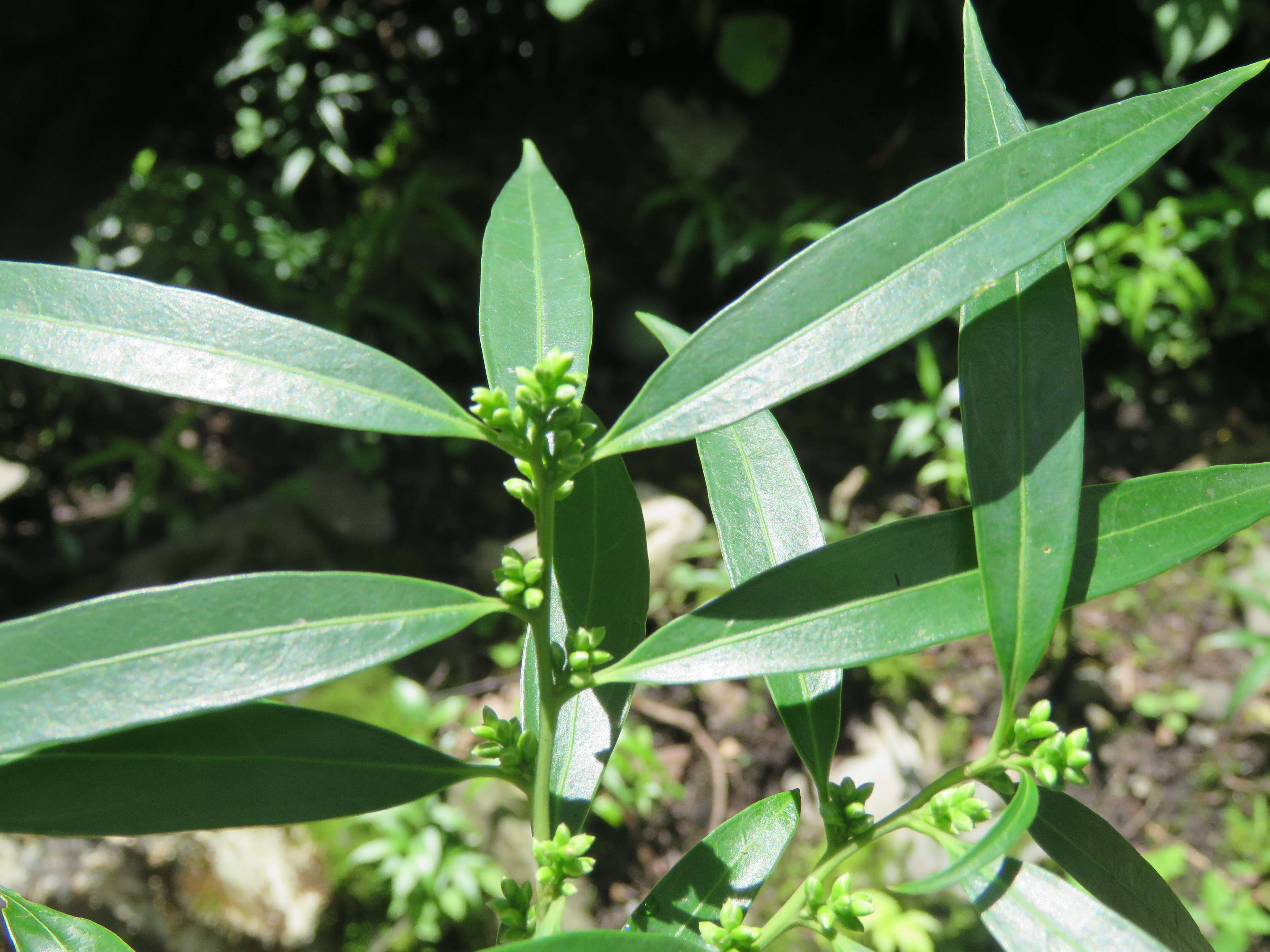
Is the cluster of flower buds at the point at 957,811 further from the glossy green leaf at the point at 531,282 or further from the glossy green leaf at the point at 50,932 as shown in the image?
the glossy green leaf at the point at 50,932

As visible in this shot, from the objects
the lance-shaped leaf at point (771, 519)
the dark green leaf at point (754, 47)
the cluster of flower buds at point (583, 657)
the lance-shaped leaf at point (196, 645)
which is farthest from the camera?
the dark green leaf at point (754, 47)

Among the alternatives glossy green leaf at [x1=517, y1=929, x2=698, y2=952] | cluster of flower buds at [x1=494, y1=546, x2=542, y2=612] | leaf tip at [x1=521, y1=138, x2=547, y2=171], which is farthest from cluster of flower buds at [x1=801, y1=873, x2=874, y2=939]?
leaf tip at [x1=521, y1=138, x2=547, y2=171]

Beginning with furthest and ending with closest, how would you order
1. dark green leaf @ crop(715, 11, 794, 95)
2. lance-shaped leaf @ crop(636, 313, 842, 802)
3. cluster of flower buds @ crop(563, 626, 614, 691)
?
dark green leaf @ crop(715, 11, 794, 95)
lance-shaped leaf @ crop(636, 313, 842, 802)
cluster of flower buds @ crop(563, 626, 614, 691)

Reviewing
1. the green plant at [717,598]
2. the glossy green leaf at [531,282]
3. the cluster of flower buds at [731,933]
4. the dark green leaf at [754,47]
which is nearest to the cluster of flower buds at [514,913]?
the green plant at [717,598]

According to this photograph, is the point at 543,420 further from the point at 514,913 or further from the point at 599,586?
the point at 514,913

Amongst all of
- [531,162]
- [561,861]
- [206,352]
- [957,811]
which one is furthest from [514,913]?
[531,162]

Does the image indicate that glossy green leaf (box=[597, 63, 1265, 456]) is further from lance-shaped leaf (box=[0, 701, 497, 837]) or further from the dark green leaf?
the dark green leaf

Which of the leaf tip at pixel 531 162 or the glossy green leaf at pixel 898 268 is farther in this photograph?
the leaf tip at pixel 531 162
